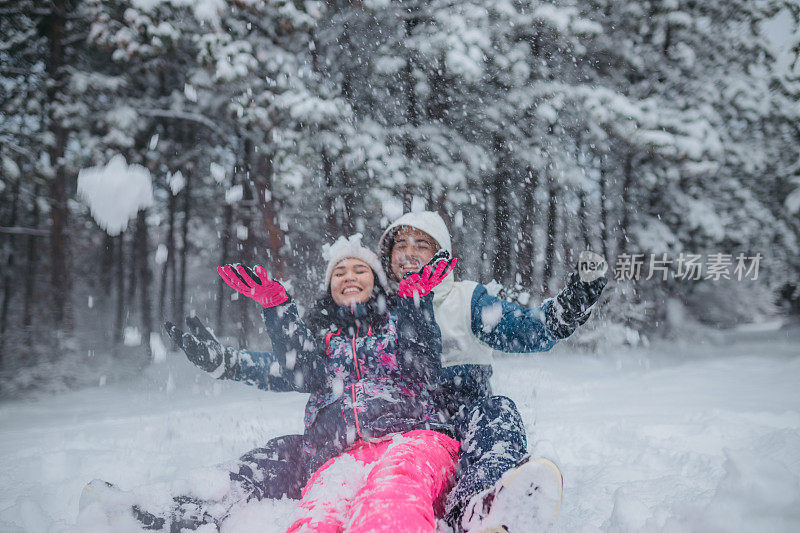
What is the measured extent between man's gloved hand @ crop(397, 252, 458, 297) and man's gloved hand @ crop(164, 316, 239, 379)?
117cm

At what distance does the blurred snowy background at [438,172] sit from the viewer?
3855 millimetres

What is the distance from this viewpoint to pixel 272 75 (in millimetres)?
6422

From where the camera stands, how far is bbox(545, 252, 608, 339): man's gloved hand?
73.7 inches

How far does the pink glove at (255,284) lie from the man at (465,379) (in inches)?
13.8

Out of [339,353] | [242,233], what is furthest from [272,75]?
[339,353]

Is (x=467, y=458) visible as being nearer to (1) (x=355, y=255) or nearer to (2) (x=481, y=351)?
(2) (x=481, y=351)

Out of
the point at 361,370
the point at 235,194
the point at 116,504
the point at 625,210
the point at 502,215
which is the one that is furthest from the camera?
the point at 502,215

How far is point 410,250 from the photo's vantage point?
258 centimetres

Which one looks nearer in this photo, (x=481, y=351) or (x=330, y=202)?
(x=481, y=351)

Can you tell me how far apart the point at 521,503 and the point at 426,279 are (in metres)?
1.01

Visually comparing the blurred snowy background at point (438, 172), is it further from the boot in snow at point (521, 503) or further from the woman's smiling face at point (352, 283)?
the woman's smiling face at point (352, 283)

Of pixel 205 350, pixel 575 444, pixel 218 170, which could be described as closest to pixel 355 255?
pixel 205 350

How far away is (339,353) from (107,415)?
4.25 m

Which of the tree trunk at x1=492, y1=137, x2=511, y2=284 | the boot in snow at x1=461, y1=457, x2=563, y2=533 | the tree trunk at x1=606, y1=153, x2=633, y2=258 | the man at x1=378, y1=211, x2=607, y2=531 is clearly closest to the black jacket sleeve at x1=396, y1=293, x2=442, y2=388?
the man at x1=378, y1=211, x2=607, y2=531
